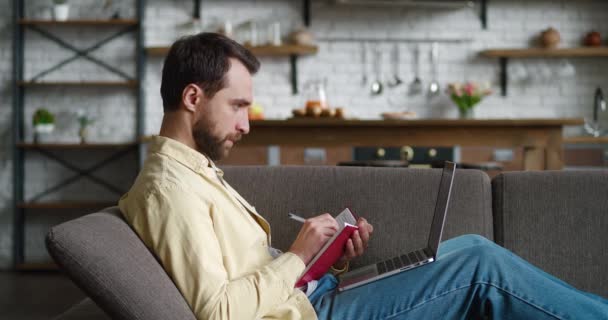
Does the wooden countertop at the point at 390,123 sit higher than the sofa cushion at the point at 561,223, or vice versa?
the wooden countertop at the point at 390,123

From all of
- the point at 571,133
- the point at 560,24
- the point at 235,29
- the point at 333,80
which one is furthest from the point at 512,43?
the point at 235,29

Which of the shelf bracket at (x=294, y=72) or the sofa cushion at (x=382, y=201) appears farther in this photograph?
the shelf bracket at (x=294, y=72)

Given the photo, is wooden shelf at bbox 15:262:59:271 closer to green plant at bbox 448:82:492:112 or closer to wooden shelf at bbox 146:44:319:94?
wooden shelf at bbox 146:44:319:94

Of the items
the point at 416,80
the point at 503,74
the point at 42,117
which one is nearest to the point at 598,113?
the point at 503,74

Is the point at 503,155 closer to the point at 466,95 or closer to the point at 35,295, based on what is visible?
the point at 466,95

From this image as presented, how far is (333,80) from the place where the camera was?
5355 millimetres

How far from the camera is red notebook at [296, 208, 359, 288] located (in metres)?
1.53

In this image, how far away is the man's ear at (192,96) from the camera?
158 cm

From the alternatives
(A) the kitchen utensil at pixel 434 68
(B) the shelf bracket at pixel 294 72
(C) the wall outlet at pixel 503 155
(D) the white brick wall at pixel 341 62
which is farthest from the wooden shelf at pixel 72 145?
(C) the wall outlet at pixel 503 155

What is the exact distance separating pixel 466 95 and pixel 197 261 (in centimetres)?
404

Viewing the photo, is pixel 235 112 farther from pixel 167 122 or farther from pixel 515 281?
pixel 515 281

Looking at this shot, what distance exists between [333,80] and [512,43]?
1.44 metres

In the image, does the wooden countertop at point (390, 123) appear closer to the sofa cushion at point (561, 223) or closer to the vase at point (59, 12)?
the vase at point (59, 12)

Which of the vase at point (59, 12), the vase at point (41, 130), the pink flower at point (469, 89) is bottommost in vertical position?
the vase at point (41, 130)
